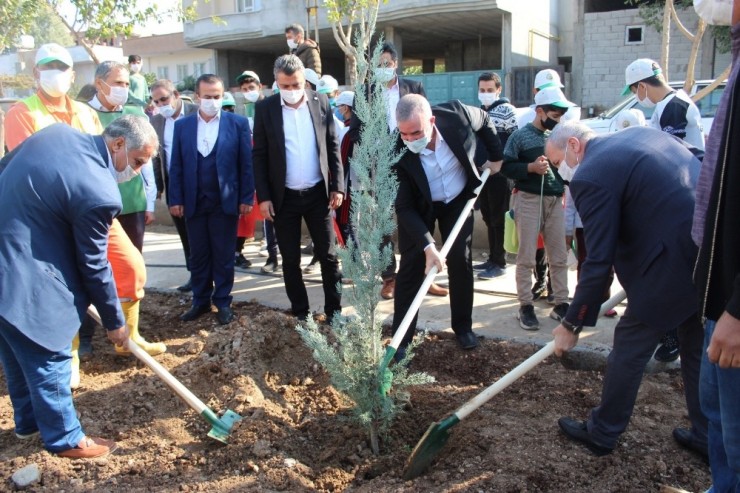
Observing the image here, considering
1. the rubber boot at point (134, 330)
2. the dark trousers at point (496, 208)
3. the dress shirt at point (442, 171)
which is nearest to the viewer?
the dress shirt at point (442, 171)

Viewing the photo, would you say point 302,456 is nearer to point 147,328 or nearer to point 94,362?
point 94,362

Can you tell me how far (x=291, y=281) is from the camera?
15.6ft

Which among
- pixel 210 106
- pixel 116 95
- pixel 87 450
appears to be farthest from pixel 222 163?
pixel 87 450

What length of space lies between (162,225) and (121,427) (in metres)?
6.09

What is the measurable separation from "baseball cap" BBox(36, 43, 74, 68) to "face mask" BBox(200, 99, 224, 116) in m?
0.96

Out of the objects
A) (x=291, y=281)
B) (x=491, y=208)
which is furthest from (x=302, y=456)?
(x=491, y=208)

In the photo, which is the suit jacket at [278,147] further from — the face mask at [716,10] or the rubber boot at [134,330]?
the face mask at [716,10]

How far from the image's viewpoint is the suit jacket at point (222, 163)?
4719 mm

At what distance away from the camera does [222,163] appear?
4711 millimetres

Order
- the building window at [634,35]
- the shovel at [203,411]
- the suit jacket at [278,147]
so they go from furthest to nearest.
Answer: the building window at [634,35], the suit jacket at [278,147], the shovel at [203,411]

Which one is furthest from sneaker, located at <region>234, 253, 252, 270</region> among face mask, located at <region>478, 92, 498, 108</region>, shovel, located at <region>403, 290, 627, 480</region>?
shovel, located at <region>403, 290, 627, 480</region>

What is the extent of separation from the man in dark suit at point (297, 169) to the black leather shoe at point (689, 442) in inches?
100

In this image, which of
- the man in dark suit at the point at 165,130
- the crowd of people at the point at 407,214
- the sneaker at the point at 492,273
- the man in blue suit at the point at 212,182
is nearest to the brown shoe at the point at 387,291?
the crowd of people at the point at 407,214

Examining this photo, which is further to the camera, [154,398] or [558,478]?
[154,398]
